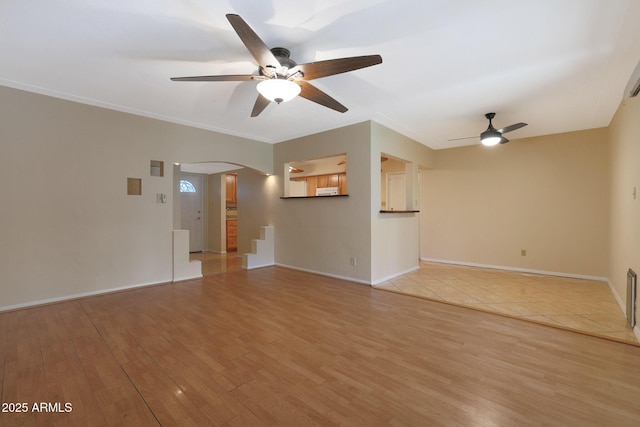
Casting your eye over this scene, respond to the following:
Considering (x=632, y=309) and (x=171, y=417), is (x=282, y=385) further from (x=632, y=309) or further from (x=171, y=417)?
(x=632, y=309)

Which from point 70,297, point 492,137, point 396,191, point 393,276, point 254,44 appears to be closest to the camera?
point 254,44

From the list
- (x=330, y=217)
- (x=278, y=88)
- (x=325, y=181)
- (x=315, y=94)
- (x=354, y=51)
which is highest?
(x=354, y=51)

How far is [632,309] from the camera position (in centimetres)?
273

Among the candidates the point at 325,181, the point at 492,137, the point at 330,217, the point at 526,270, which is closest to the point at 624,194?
the point at 492,137

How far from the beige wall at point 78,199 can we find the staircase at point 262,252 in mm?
1521

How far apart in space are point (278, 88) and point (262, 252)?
4.01 metres

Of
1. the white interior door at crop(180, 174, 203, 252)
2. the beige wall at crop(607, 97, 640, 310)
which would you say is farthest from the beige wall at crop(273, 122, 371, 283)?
the white interior door at crop(180, 174, 203, 252)

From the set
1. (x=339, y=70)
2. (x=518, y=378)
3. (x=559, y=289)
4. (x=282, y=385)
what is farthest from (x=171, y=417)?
(x=559, y=289)

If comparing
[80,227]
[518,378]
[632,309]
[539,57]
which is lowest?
[518,378]

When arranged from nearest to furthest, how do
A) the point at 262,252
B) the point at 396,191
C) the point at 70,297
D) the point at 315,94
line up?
the point at 315,94 < the point at 70,297 < the point at 262,252 < the point at 396,191

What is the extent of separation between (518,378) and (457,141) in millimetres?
4710

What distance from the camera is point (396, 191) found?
666cm

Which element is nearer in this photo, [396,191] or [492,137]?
[492,137]

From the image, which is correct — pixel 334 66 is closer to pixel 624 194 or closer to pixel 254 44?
pixel 254 44
